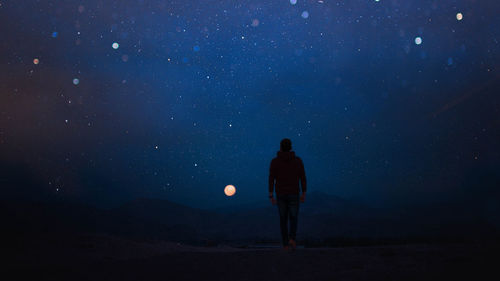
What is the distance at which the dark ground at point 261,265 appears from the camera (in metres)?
4.94

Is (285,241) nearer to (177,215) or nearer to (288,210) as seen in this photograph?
(288,210)

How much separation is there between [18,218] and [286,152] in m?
23.8

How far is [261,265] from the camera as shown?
587 cm

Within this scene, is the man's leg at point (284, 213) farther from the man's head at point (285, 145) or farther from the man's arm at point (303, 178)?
the man's head at point (285, 145)

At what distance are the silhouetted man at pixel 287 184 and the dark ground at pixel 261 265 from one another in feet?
2.44

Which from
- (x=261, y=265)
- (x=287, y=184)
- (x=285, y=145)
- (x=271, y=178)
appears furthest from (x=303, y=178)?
(x=261, y=265)

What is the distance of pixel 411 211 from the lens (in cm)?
5738

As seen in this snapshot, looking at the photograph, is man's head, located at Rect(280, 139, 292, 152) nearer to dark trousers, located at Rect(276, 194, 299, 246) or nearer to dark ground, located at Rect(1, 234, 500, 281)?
dark trousers, located at Rect(276, 194, 299, 246)

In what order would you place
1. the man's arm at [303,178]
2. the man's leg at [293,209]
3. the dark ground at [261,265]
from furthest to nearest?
the man's arm at [303,178], the man's leg at [293,209], the dark ground at [261,265]

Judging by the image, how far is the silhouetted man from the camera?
24.6 feet

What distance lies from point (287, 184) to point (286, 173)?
0.23 meters

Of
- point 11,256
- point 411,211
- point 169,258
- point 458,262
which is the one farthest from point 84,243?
point 411,211

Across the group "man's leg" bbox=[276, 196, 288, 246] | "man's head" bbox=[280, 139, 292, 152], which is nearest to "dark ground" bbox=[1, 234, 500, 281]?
"man's leg" bbox=[276, 196, 288, 246]

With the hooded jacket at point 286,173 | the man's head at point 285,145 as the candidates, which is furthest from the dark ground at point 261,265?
the man's head at point 285,145
